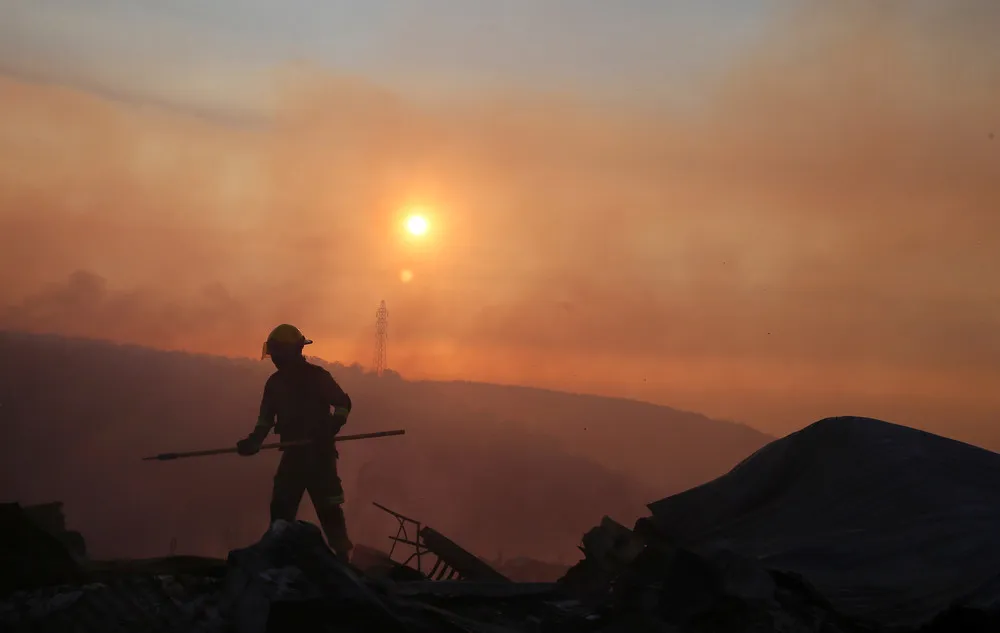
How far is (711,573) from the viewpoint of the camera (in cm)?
462

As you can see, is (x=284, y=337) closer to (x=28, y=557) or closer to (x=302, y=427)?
(x=302, y=427)

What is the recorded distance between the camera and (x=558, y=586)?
243 inches

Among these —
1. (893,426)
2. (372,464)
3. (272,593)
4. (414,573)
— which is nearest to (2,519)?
(272,593)

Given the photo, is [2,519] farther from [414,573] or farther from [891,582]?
[891,582]

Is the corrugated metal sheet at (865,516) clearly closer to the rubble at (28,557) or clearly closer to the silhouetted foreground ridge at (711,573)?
the silhouetted foreground ridge at (711,573)

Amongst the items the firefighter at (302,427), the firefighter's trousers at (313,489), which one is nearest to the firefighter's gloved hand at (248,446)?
the firefighter at (302,427)

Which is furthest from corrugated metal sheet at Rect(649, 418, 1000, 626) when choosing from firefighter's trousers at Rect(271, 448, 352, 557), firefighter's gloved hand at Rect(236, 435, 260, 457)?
firefighter's gloved hand at Rect(236, 435, 260, 457)

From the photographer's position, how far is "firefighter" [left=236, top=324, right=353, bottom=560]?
27.3 feet

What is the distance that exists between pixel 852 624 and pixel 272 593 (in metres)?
2.80

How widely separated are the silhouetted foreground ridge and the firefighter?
213 centimetres

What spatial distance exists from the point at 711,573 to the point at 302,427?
4.90 metres

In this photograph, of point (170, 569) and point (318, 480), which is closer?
point (170, 569)

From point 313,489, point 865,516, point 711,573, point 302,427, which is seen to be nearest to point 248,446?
point 302,427

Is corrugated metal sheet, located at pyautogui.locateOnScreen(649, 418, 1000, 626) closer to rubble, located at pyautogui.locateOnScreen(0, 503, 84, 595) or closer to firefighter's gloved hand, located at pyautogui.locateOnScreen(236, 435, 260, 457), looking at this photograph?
rubble, located at pyautogui.locateOnScreen(0, 503, 84, 595)
